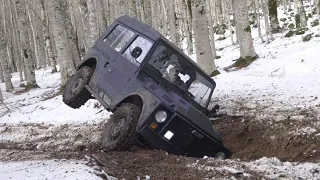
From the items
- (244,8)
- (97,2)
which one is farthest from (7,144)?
(97,2)

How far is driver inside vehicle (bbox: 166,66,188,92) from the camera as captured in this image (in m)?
7.64

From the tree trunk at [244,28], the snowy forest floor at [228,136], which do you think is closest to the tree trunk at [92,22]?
the snowy forest floor at [228,136]

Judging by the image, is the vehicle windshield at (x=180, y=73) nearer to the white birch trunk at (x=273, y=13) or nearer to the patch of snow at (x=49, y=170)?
the patch of snow at (x=49, y=170)

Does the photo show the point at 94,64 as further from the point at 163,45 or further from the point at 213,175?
the point at 213,175

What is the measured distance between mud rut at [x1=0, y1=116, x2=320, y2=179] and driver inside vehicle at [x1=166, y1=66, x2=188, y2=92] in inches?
58.0

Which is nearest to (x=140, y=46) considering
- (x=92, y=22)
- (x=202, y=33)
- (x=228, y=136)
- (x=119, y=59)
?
(x=119, y=59)

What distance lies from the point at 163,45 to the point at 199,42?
4.70 m

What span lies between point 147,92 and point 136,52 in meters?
1.16

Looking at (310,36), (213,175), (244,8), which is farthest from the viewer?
(310,36)

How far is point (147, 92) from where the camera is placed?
7.12m

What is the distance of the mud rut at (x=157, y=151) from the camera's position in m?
5.39

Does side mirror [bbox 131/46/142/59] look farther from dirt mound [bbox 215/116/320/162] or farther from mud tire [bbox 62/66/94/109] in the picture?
dirt mound [bbox 215/116/320/162]

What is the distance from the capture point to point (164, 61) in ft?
25.6

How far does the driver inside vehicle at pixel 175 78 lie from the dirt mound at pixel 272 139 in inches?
59.6
